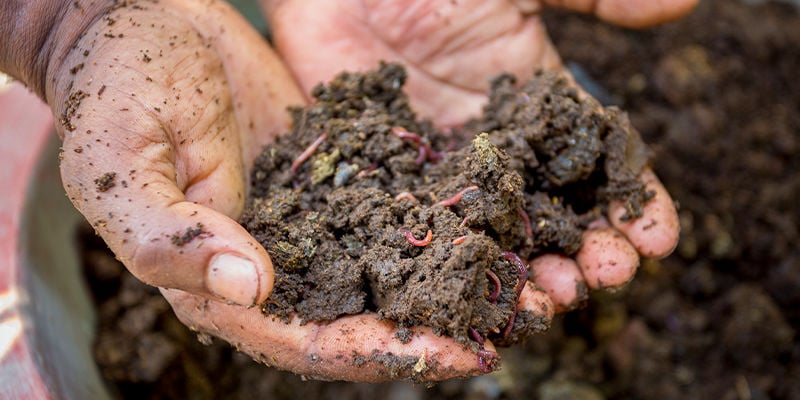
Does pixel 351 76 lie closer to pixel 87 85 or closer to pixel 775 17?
pixel 87 85

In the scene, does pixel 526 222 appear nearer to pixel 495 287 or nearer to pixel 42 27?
pixel 495 287

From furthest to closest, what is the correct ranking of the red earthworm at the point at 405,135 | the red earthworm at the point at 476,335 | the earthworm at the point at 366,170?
the red earthworm at the point at 405,135, the earthworm at the point at 366,170, the red earthworm at the point at 476,335

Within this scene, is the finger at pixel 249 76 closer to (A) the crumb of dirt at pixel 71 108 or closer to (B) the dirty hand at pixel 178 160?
(B) the dirty hand at pixel 178 160

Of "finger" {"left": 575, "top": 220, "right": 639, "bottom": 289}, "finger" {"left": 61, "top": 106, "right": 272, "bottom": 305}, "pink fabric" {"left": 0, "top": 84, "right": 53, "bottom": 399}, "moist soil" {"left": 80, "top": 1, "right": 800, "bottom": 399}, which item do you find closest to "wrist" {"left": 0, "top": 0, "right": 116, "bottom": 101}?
"finger" {"left": 61, "top": 106, "right": 272, "bottom": 305}

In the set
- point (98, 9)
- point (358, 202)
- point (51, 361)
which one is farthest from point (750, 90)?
point (51, 361)

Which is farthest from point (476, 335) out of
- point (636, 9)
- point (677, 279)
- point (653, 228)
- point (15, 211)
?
point (15, 211)

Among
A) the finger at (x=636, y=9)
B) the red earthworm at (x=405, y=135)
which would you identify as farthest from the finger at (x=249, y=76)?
the finger at (x=636, y=9)
